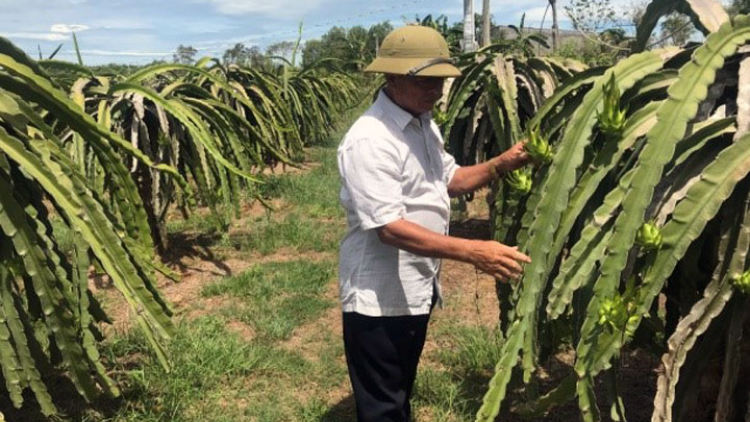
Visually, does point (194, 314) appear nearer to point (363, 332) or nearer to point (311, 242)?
point (311, 242)

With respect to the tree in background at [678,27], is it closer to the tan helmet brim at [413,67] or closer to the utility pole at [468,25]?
the tan helmet brim at [413,67]

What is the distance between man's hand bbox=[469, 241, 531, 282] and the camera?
5.55 ft

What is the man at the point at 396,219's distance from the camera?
1910 millimetres

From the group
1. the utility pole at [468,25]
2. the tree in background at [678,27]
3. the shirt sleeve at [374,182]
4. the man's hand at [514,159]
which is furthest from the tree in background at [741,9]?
the utility pole at [468,25]

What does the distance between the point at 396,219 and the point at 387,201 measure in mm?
61

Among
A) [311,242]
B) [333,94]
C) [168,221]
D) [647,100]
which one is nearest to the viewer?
[647,100]

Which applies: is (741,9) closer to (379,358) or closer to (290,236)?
(379,358)

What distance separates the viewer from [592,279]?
5.42 ft

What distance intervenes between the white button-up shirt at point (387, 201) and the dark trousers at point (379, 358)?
54mm

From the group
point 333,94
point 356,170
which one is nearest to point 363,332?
point 356,170

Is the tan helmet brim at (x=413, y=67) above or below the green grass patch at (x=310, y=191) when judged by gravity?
above

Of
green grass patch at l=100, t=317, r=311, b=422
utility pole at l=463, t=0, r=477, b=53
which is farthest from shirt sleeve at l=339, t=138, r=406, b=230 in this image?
utility pole at l=463, t=0, r=477, b=53

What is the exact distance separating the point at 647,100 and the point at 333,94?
474 inches

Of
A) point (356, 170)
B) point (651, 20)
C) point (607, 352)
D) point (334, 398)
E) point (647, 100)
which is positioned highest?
point (651, 20)
